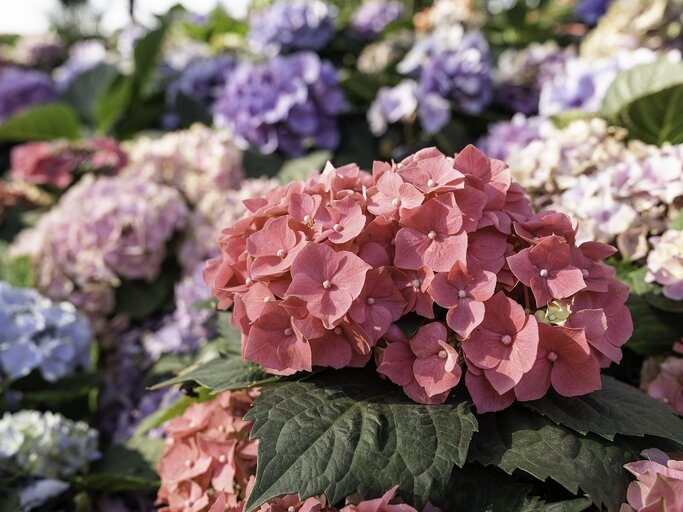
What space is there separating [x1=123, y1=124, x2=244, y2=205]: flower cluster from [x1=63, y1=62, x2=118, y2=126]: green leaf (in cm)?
118

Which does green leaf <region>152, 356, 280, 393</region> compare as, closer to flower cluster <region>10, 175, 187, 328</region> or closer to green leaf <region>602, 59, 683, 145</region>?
flower cluster <region>10, 175, 187, 328</region>

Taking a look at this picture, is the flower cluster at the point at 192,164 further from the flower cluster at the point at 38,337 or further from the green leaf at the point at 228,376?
the green leaf at the point at 228,376

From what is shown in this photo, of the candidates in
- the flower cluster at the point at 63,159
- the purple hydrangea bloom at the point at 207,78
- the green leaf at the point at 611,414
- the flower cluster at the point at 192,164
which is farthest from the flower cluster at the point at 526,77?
the green leaf at the point at 611,414

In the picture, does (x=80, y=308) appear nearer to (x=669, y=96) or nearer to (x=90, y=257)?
(x=90, y=257)

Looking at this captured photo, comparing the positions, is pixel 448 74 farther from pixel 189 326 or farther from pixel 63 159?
pixel 63 159

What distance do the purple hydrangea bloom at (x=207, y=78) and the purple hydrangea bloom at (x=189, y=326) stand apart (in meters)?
1.55

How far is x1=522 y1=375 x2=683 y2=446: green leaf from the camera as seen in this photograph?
2.87 ft

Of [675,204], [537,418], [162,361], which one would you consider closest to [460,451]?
[537,418]

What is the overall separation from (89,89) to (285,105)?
63.6 inches

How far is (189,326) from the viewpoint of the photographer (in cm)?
184

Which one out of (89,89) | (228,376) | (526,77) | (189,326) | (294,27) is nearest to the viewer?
(228,376)

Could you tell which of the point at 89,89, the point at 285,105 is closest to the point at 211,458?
the point at 285,105

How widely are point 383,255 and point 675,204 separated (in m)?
0.71

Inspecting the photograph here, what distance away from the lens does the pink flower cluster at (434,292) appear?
34.6 inches
